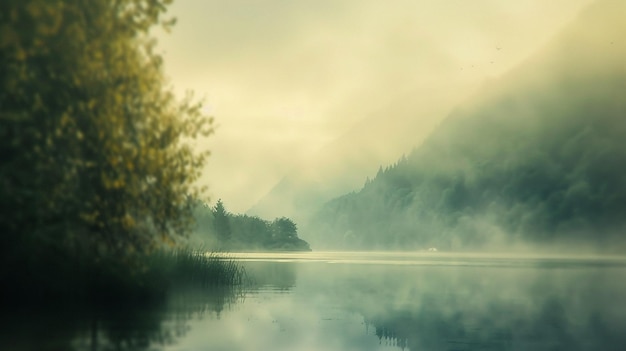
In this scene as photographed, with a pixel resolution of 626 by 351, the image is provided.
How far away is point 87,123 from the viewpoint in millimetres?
23938

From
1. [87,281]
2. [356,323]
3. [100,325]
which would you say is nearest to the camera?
[100,325]

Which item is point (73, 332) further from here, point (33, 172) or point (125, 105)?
point (125, 105)

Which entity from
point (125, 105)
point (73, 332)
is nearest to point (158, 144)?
point (125, 105)

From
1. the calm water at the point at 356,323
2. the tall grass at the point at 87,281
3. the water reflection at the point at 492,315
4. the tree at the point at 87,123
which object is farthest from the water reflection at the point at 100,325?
the water reflection at the point at 492,315

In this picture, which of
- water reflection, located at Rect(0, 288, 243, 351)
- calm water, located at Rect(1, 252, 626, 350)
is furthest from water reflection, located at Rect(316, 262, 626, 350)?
water reflection, located at Rect(0, 288, 243, 351)

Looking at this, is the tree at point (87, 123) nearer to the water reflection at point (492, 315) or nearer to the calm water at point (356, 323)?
the calm water at point (356, 323)

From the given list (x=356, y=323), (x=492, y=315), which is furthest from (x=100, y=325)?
(x=492, y=315)

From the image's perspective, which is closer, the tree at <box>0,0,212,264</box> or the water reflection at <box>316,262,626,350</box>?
the tree at <box>0,0,212,264</box>

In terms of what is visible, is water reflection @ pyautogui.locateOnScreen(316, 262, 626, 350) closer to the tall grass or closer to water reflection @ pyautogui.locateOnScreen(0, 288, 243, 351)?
water reflection @ pyautogui.locateOnScreen(0, 288, 243, 351)

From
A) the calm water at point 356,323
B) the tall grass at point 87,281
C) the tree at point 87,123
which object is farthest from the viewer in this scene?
the tall grass at point 87,281

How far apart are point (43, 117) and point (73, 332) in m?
7.76

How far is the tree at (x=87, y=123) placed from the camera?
Result: 22984 mm

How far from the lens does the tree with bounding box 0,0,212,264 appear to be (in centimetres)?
2298

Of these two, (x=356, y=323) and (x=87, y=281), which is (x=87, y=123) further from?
(x=356, y=323)
